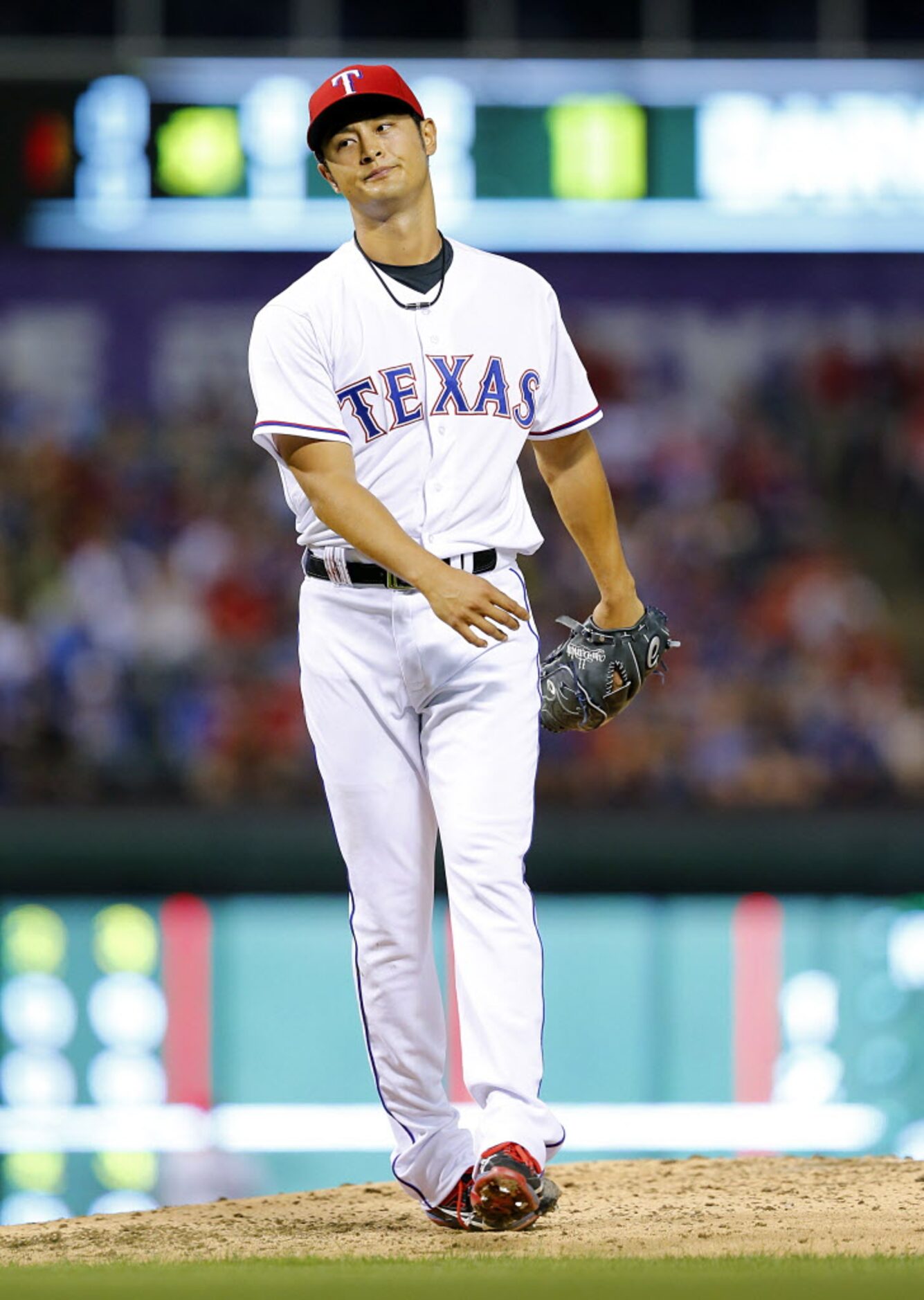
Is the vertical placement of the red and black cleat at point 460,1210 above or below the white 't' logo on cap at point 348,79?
below

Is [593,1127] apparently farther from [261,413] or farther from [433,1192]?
[261,413]

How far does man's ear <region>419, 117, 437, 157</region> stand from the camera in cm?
341

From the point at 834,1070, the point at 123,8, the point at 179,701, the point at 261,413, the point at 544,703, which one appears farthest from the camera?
the point at 123,8

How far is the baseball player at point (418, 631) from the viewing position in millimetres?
3246

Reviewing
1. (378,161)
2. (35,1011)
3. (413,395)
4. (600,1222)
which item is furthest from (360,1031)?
(378,161)

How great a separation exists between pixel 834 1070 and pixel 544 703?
4.46 meters

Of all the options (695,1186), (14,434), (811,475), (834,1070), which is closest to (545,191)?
(811,475)

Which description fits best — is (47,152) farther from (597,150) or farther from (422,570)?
(422,570)

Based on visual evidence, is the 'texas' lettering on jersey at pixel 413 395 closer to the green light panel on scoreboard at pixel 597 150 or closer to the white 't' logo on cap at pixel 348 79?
the white 't' logo on cap at pixel 348 79

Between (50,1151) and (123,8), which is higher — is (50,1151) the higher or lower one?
the lower one

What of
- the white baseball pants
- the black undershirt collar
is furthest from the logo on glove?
the black undershirt collar

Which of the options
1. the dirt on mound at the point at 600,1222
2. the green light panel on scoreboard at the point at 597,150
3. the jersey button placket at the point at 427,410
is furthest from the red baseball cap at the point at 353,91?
the green light panel on scoreboard at the point at 597,150

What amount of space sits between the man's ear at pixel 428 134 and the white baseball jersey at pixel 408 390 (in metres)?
0.20

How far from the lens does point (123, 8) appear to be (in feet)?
36.2
